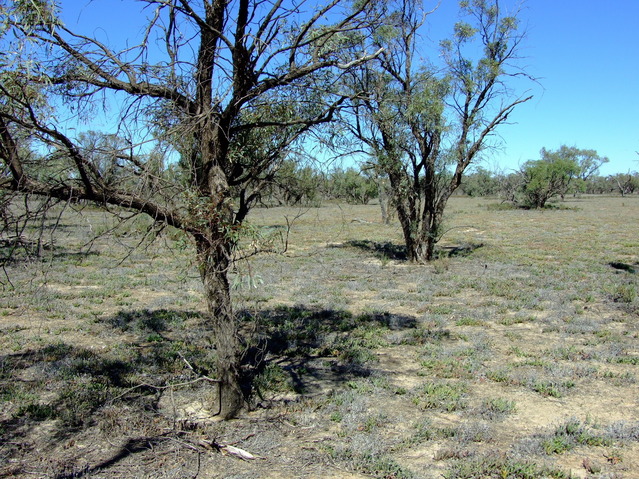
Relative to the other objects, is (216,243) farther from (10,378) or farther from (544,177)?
(544,177)

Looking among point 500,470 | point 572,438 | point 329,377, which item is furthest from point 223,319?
point 572,438

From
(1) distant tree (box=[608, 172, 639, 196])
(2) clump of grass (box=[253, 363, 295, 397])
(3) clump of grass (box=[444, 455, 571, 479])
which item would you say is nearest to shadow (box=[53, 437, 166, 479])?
(2) clump of grass (box=[253, 363, 295, 397])

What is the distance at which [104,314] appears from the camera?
10.9 meters

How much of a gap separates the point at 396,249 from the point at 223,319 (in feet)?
55.9

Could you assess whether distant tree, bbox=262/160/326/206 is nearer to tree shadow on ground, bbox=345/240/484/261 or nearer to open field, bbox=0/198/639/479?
open field, bbox=0/198/639/479

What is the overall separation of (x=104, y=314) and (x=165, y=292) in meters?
2.66

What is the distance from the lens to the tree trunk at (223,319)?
19.2ft

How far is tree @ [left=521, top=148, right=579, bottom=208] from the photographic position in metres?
48.9

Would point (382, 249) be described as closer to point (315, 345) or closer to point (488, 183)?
point (315, 345)

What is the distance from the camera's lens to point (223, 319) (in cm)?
604

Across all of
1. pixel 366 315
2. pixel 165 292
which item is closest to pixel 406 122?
pixel 366 315

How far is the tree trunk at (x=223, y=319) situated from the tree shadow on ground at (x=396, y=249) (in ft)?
46.2

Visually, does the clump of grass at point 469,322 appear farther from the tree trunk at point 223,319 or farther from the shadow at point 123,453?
the shadow at point 123,453

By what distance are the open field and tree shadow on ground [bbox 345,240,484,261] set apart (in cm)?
513
